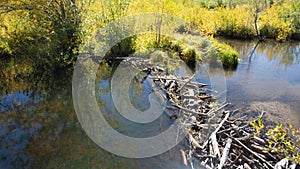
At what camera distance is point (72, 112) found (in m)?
7.50

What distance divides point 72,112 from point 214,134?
4307 millimetres

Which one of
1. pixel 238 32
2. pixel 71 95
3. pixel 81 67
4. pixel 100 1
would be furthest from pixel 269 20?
pixel 71 95

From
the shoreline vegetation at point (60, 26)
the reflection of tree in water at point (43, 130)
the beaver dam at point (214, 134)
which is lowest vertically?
the reflection of tree in water at point (43, 130)

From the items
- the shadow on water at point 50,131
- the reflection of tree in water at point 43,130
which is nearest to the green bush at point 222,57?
the shadow on water at point 50,131

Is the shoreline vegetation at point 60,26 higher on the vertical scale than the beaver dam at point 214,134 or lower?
higher

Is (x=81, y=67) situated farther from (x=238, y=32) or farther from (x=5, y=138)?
(x=238, y=32)

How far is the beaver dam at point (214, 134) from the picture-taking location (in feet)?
15.6

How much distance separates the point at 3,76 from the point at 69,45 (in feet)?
10.4

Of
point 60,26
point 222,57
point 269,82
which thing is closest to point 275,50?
point 222,57

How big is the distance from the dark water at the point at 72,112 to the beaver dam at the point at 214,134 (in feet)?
1.54

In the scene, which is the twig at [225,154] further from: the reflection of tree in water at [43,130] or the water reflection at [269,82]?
the water reflection at [269,82]

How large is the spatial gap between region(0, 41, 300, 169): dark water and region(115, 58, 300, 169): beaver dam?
18.5 inches

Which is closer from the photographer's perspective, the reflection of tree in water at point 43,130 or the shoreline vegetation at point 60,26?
the reflection of tree in water at point 43,130

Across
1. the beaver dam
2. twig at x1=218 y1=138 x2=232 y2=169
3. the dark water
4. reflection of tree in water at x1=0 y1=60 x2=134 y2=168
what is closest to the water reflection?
the dark water
